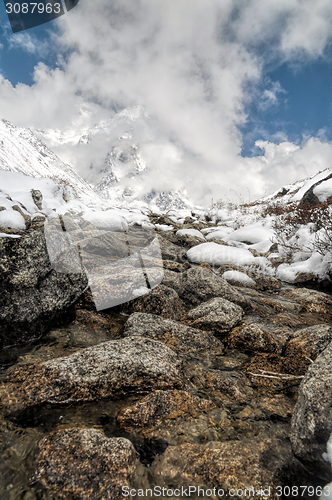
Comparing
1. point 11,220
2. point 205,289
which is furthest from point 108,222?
point 205,289

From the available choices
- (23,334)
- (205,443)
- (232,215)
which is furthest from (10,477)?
(232,215)

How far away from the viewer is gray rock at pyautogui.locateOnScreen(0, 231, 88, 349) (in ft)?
12.9

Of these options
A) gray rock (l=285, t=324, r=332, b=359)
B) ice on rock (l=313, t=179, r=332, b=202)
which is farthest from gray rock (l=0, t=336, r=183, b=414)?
ice on rock (l=313, t=179, r=332, b=202)

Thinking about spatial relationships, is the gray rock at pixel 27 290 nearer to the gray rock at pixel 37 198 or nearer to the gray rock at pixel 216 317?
the gray rock at pixel 216 317

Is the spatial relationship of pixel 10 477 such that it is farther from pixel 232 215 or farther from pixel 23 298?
pixel 232 215

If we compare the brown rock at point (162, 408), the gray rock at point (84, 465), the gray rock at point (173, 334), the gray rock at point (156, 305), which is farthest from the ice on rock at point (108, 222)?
the gray rock at point (84, 465)

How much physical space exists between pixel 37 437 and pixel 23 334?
212 centimetres

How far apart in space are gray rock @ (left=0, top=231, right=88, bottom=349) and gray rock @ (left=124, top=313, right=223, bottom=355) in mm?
Answer: 1595

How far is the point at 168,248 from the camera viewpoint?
12.9 m

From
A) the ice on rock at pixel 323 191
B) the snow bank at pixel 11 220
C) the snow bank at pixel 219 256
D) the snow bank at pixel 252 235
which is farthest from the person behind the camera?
the snow bank at pixel 252 235

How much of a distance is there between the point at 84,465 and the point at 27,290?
10.1 ft

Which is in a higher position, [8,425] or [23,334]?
[23,334]

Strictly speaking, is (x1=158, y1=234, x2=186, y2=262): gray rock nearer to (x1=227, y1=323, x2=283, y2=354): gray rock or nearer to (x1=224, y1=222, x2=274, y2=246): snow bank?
(x1=224, y1=222, x2=274, y2=246): snow bank

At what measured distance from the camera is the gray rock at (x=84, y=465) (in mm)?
1942
